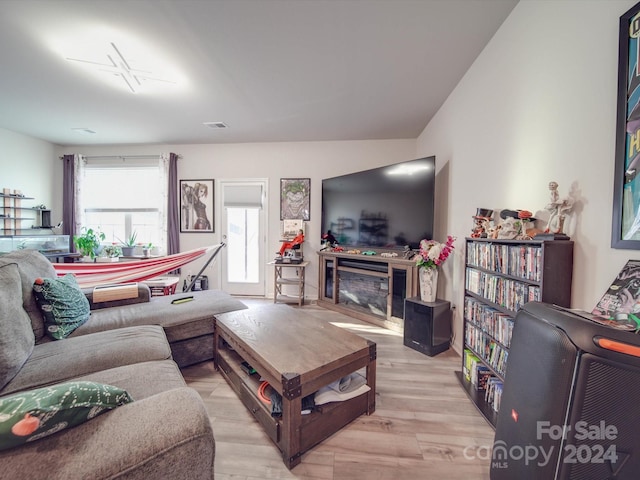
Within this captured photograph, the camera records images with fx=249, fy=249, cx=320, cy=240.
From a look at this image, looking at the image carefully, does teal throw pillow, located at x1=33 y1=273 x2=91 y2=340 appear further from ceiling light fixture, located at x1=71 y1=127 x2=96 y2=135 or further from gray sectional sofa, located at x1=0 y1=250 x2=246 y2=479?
ceiling light fixture, located at x1=71 y1=127 x2=96 y2=135

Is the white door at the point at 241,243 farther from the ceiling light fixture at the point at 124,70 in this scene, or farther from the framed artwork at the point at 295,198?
the ceiling light fixture at the point at 124,70

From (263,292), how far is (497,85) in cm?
376

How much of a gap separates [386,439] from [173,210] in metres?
4.16

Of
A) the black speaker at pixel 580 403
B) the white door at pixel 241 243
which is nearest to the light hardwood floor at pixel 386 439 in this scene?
the black speaker at pixel 580 403

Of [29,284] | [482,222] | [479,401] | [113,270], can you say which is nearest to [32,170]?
[113,270]

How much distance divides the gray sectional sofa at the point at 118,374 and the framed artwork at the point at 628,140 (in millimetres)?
1526

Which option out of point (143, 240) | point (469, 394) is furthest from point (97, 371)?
point (143, 240)

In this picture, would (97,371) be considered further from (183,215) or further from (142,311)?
(183,215)

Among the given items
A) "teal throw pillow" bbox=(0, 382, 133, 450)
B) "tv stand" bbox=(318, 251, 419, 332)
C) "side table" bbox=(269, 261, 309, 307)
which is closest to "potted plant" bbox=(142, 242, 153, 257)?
"side table" bbox=(269, 261, 309, 307)

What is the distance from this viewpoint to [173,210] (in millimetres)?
4047

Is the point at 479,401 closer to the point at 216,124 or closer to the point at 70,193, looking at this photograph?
the point at 216,124

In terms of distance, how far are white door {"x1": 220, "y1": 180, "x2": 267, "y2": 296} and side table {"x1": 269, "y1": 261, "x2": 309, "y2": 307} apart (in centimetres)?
34

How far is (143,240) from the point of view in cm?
419

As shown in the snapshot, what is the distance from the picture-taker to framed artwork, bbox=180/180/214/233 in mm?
4090
